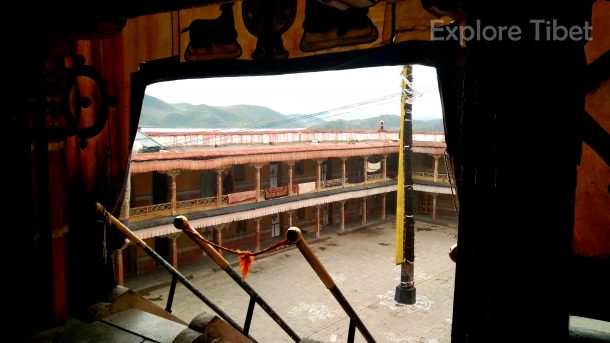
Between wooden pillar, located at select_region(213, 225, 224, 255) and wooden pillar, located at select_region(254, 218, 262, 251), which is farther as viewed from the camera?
wooden pillar, located at select_region(254, 218, 262, 251)

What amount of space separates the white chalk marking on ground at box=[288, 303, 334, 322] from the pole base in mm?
2619

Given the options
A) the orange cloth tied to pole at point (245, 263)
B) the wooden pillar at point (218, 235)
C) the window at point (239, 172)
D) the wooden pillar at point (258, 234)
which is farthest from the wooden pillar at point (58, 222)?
the window at point (239, 172)

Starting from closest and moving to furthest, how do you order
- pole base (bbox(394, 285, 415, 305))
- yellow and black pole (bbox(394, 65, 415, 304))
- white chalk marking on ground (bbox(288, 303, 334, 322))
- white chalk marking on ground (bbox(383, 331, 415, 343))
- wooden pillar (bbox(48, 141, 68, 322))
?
wooden pillar (bbox(48, 141, 68, 322))
white chalk marking on ground (bbox(383, 331, 415, 343))
white chalk marking on ground (bbox(288, 303, 334, 322))
yellow and black pole (bbox(394, 65, 415, 304))
pole base (bbox(394, 285, 415, 305))

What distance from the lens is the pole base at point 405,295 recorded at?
13.5 m

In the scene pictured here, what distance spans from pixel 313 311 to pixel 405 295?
329 centimetres

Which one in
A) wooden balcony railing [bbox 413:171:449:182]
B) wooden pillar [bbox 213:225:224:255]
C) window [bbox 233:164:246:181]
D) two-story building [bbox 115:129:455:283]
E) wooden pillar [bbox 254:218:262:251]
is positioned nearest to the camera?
two-story building [bbox 115:129:455:283]

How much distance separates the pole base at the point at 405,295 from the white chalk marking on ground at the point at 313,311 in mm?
2619

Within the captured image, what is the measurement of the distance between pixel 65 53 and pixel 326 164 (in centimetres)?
2249

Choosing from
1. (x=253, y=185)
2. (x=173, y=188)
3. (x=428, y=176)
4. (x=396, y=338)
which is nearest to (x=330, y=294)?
(x=396, y=338)

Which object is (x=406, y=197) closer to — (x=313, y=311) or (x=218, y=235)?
(x=313, y=311)

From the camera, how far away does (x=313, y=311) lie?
42.2ft

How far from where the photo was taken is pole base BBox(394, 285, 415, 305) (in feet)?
44.3

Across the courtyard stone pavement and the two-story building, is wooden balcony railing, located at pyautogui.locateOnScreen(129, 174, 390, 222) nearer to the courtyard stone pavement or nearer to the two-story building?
the two-story building

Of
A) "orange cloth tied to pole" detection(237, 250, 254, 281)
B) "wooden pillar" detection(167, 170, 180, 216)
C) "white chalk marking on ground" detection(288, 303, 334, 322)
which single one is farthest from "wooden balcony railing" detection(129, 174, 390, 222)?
"orange cloth tied to pole" detection(237, 250, 254, 281)
